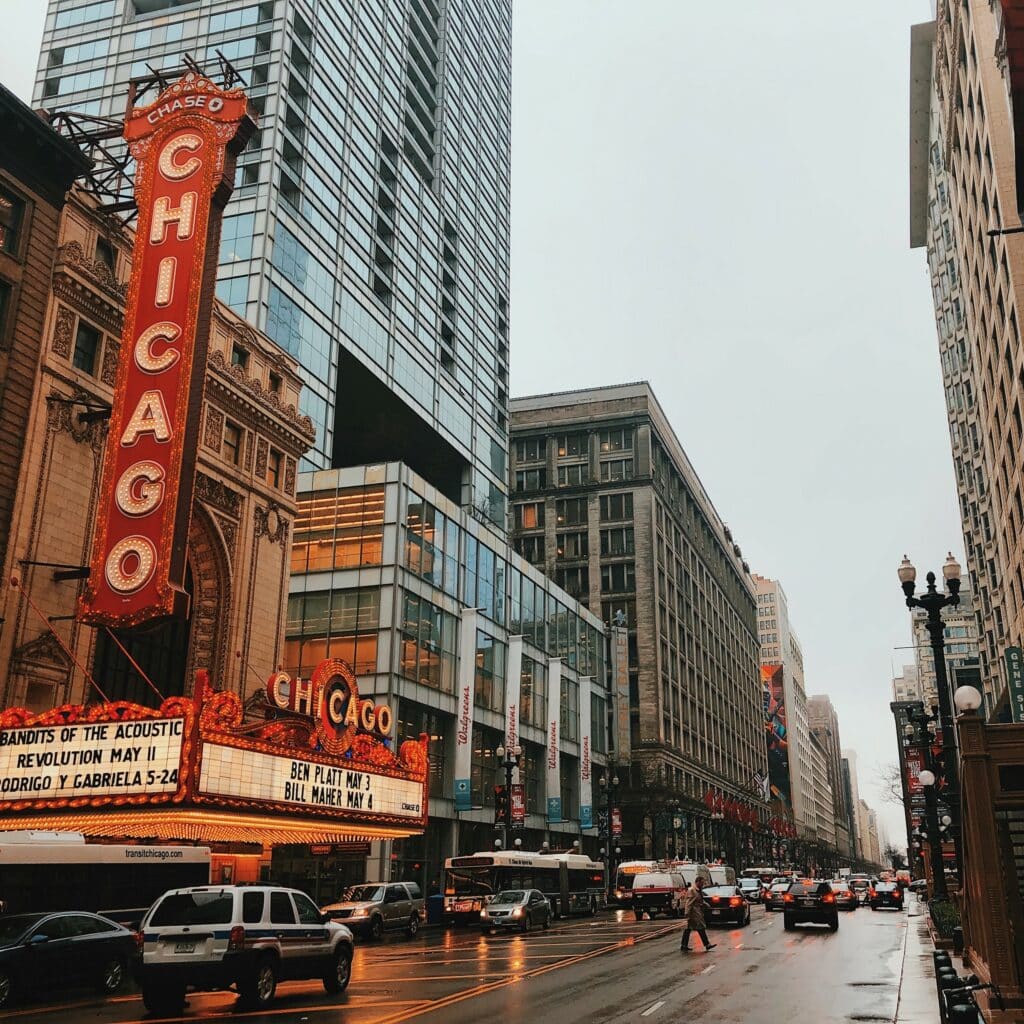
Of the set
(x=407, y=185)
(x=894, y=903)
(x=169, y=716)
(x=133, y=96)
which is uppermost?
(x=407, y=185)

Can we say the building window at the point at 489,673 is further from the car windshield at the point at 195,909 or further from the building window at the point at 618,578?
the building window at the point at 618,578

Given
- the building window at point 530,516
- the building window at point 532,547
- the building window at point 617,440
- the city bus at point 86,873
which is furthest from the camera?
the building window at point 530,516

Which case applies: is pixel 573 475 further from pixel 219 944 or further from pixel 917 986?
pixel 219 944

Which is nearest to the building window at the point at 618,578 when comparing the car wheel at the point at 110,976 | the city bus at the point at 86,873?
the city bus at the point at 86,873

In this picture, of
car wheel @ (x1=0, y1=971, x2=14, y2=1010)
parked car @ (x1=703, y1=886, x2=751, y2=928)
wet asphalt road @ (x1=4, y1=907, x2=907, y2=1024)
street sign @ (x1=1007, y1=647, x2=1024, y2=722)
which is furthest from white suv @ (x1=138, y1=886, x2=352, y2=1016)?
street sign @ (x1=1007, y1=647, x2=1024, y2=722)

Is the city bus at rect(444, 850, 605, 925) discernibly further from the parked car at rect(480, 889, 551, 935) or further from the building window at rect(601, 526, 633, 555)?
the building window at rect(601, 526, 633, 555)

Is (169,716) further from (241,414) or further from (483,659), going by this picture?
(483,659)

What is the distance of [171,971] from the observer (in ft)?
51.1

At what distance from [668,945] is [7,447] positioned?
23705 mm

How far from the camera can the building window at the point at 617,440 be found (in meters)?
116

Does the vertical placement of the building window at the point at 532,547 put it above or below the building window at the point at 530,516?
below

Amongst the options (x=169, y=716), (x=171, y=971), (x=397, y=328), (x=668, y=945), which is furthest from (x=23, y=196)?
(x=397, y=328)

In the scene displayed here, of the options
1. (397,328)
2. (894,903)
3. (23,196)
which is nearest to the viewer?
(23,196)

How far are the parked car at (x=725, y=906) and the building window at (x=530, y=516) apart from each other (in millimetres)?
77546
